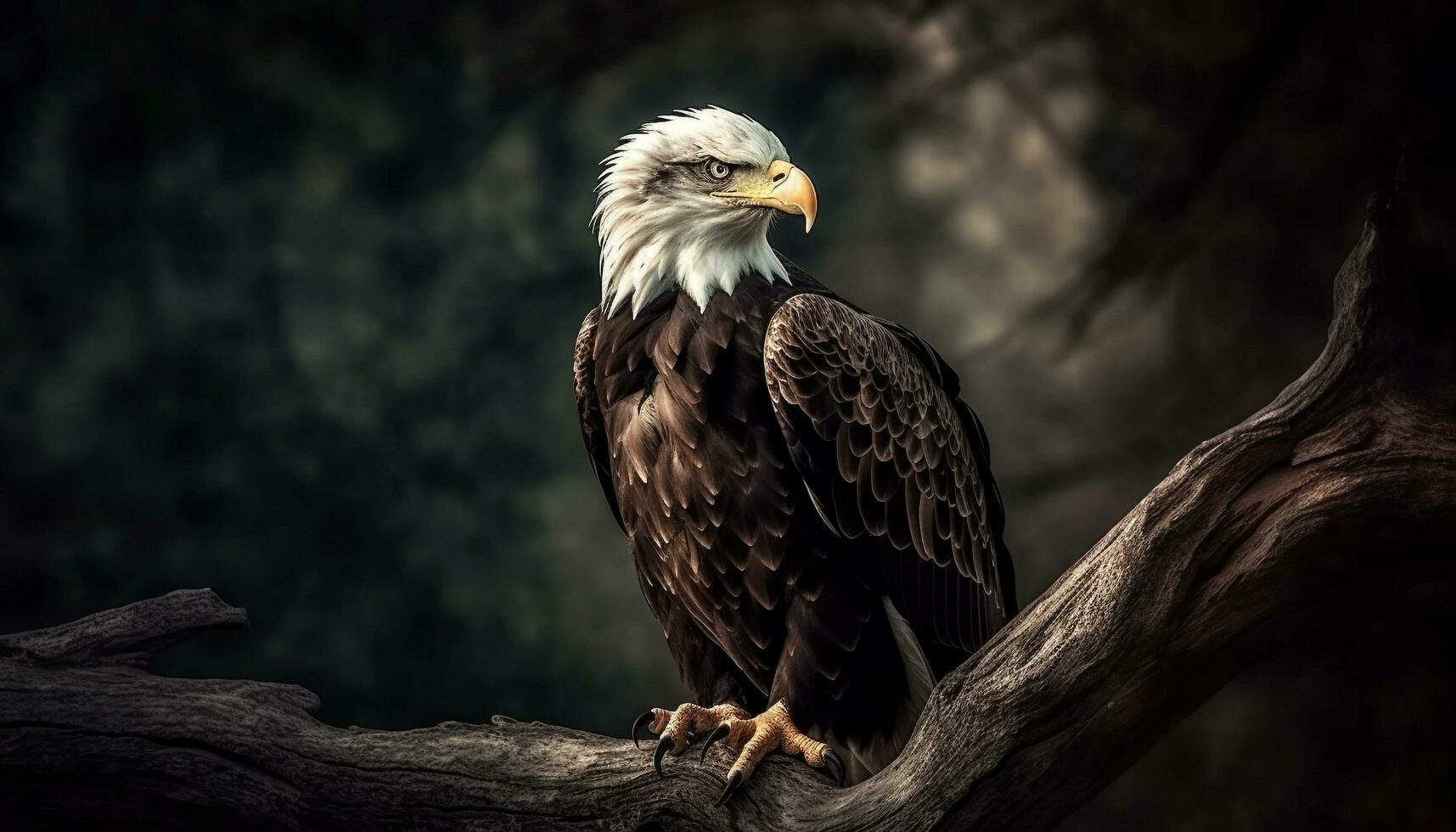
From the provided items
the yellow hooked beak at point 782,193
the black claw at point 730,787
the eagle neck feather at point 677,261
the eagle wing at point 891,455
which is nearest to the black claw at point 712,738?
the black claw at point 730,787

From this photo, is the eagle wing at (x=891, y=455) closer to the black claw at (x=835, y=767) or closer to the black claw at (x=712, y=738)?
the black claw at (x=835, y=767)

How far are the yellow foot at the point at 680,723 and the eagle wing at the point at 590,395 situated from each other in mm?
667

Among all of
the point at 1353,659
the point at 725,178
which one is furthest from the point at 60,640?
the point at 1353,659

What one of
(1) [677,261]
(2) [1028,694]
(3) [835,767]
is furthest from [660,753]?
(1) [677,261]

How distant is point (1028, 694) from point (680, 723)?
3.08 feet

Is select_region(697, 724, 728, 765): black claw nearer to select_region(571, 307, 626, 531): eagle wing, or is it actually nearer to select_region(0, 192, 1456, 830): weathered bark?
select_region(0, 192, 1456, 830): weathered bark

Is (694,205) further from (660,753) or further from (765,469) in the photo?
(660,753)

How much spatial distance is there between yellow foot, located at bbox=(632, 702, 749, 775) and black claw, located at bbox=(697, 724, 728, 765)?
0.01 metres

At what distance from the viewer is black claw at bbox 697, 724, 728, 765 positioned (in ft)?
10.8

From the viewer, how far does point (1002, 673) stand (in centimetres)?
291

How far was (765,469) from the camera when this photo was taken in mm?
3539

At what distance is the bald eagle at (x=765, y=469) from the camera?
3.52 meters

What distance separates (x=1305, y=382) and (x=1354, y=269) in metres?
0.24

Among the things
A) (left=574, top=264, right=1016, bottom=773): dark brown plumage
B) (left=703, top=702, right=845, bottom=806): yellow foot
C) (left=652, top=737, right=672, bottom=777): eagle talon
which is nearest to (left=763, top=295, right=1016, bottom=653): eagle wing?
(left=574, top=264, right=1016, bottom=773): dark brown plumage
